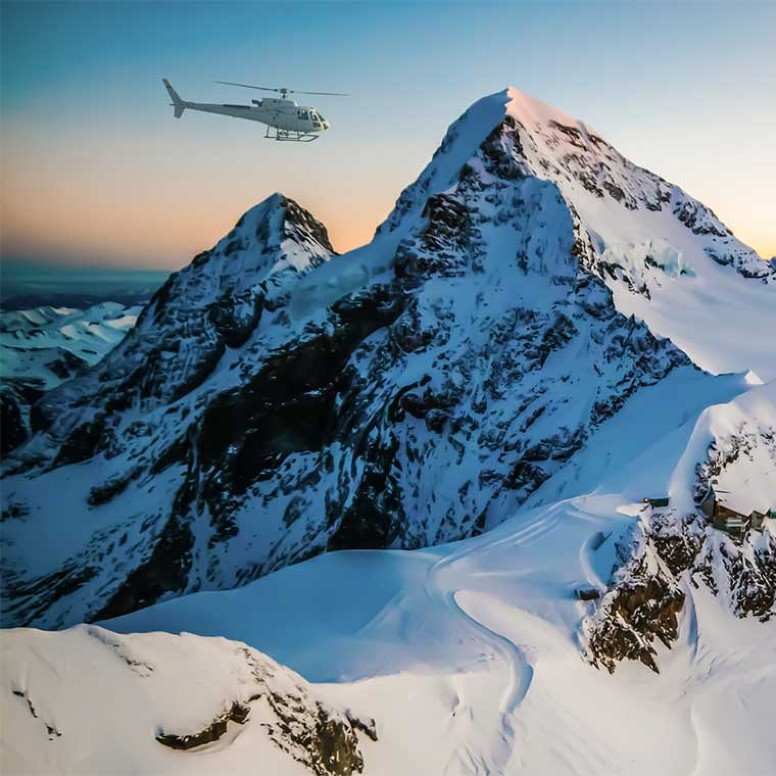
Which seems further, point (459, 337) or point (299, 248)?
point (299, 248)

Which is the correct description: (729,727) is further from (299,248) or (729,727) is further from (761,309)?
(299,248)

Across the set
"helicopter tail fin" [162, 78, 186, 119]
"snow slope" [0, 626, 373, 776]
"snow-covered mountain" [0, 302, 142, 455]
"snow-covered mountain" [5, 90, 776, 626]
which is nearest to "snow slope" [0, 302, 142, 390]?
"snow-covered mountain" [0, 302, 142, 455]

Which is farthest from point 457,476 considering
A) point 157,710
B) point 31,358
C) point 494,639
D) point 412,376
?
point 31,358

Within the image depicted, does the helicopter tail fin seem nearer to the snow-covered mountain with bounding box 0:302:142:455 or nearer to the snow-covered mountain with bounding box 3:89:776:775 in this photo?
the snow-covered mountain with bounding box 3:89:776:775

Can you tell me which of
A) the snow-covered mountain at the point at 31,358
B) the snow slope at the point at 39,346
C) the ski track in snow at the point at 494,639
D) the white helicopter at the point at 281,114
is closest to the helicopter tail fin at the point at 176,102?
the white helicopter at the point at 281,114

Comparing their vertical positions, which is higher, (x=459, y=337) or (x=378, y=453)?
(x=459, y=337)

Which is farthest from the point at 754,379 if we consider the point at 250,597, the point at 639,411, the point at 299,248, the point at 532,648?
the point at 299,248

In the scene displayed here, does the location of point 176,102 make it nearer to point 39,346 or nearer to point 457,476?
point 457,476
